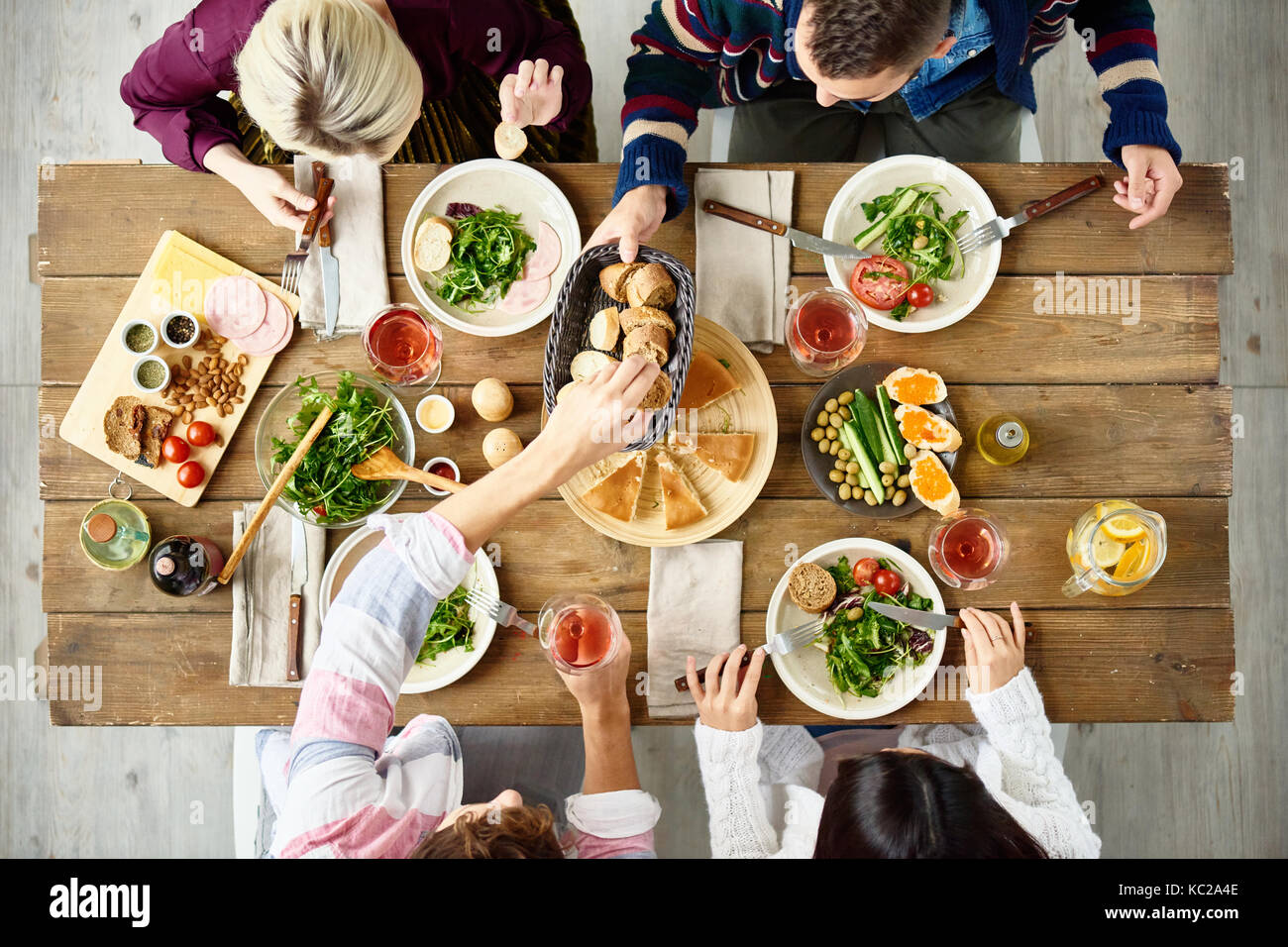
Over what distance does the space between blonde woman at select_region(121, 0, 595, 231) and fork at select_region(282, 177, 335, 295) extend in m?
0.04

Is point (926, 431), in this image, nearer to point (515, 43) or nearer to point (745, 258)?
point (745, 258)

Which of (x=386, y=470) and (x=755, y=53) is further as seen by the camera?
(x=755, y=53)

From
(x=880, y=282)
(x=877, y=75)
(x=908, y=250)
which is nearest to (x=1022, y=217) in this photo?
(x=908, y=250)

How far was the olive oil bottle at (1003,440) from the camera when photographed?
1.84 m

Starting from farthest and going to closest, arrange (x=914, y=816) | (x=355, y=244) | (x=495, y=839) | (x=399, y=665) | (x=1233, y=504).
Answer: (x=1233, y=504), (x=355, y=244), (x=914, y=816), (x=399, y=665), (x=495, y=839)

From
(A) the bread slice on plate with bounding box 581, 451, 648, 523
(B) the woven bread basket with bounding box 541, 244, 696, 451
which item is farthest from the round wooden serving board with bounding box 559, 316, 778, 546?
(B) the woven bread basket with bounding box 541, 244, 696, 451

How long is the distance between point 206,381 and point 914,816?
1.94 m

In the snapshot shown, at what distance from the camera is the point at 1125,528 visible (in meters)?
1.85

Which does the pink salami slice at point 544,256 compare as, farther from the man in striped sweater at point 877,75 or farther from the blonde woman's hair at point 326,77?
the blonde woman's hair at point 326,77

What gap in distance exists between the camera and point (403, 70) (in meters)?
1.79

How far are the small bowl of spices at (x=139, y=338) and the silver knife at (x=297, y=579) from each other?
1.77 ft

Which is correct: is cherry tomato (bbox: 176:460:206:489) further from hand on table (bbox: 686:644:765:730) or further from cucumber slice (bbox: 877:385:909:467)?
cucumber slice (bbox: 877:385:909:467)

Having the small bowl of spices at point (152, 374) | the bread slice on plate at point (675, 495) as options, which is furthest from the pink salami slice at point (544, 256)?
the small bowl of spices at point (152, 374)

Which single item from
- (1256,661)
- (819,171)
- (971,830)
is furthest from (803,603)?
(1256,661)
